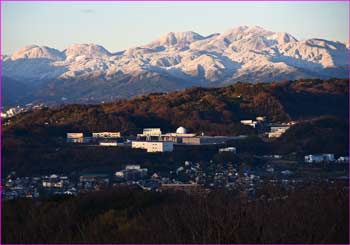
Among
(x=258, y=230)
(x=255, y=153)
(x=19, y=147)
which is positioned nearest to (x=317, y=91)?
(x=255, y=153)

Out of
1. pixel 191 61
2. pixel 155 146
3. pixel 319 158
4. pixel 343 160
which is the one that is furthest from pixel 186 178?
pixel 191 61

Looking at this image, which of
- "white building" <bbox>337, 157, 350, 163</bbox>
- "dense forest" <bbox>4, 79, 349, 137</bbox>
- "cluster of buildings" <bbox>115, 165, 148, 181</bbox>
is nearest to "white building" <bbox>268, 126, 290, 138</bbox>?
"dense forest" <bbox>4, 79, 349, 137</bbox>

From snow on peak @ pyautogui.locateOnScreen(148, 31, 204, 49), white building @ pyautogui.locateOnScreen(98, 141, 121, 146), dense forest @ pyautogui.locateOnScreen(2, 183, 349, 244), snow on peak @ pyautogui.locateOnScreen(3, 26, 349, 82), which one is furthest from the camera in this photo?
snow on peak @ pyautogui.locateOnScreen(148, 31, 204, 49)

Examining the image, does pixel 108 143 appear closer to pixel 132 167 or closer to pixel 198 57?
pixel 132 167

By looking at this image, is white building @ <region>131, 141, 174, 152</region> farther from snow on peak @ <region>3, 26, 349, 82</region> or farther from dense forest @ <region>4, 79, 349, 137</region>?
snow on peak @ <region>3, 26, 349, 82</region>

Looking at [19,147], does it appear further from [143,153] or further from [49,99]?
[49,99]

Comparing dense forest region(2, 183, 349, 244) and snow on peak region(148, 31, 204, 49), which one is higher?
snow on peak region(148, 31, 204, 49)
